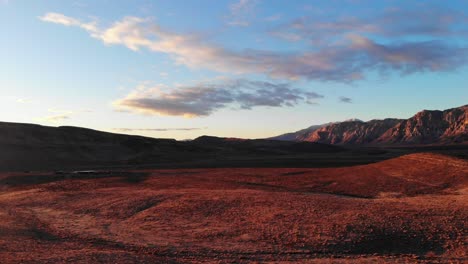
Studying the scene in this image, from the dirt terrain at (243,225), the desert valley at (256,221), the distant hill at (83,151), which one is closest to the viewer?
the dirt terrain at (243,225)

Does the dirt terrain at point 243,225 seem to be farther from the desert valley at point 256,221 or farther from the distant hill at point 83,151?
the distant hill at point 83,151

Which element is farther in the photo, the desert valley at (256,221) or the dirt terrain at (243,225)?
the desert valley at (256,221)

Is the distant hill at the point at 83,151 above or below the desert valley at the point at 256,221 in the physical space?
above

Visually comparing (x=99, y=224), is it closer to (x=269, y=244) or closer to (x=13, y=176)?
(x=269, y=244)

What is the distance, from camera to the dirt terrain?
15.0 m

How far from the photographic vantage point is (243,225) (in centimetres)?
1933

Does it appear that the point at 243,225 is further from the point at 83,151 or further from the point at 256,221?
the point at 83,151

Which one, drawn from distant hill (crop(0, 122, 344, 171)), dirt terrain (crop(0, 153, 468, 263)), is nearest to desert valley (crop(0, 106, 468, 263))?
dirt terrain (crop(0, 153, 468, 263))

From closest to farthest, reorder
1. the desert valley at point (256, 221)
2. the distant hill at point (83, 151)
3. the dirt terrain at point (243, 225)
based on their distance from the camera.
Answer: the dirt terrain at point (243, 225) → the desert valley at point (256, 221) → the distant hill at point (83, 151)

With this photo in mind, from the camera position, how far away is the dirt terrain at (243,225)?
49.2 ft

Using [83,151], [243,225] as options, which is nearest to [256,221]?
[243,225]

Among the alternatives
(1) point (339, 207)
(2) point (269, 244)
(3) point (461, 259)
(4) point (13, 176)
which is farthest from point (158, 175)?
(3) point (461, 259)

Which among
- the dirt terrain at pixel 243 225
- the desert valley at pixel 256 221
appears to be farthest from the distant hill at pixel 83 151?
the dirt terrain at pixel 243 225

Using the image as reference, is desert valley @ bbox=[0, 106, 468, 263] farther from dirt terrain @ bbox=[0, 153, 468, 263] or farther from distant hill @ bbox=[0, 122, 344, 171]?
distant hill @ bbox=[0, 122, 344, 171]
